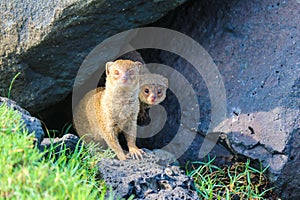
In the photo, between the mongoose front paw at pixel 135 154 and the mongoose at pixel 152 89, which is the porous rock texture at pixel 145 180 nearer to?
the mongoose front paw at pixel 135 154

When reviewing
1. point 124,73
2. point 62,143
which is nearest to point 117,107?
point 124,73

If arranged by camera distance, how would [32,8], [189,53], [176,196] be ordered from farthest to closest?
[189,53]
[32,8]
[176,196]

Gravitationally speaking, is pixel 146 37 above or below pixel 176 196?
above

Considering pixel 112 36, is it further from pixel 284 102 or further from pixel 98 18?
pixel 284 102

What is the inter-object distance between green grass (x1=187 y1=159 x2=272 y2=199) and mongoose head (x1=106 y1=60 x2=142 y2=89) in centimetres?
101

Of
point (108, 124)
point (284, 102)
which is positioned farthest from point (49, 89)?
point (284, 102)

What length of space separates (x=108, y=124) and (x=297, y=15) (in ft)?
6.48

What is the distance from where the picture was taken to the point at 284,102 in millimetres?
4852

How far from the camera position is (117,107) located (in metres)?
5.05

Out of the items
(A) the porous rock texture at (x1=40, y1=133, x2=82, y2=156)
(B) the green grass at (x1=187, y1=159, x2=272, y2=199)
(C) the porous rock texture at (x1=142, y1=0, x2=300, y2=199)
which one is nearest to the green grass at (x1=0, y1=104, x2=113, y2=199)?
(A) the porous rock texture at (x1=40, y1=133, x2=82, y2=156)

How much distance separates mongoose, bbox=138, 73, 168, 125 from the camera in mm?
5301

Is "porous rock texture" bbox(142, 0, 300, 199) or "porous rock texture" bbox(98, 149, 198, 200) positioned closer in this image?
"porous rock texture" bbox(98, 149, 198, 200)

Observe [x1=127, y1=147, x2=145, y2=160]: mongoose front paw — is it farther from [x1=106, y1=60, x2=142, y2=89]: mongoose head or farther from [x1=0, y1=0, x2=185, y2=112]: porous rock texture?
[x1=0, y1=0, x2=185, y2=112]: porous rock texture

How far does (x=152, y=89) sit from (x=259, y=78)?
1010 mm
